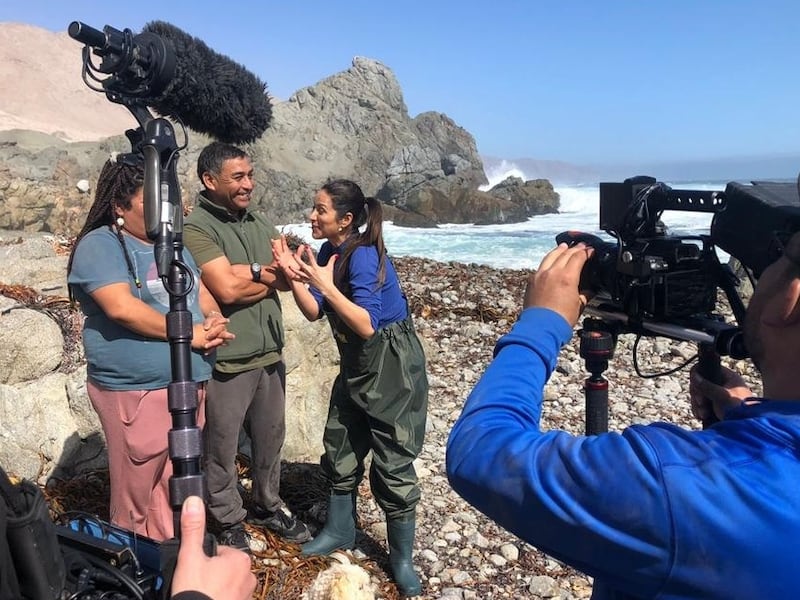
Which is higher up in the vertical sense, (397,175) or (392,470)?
(397,175)

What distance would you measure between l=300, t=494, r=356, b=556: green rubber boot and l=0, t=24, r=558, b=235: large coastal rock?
19.9 metres

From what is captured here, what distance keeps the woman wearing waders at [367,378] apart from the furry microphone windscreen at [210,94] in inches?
29.0

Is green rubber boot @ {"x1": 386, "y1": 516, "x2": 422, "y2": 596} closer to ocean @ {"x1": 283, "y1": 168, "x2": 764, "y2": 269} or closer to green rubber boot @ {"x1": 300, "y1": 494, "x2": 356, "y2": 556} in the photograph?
green rubber boot @ {"x1": 300, "y1": 494, "x2": 356, "y2": 556}

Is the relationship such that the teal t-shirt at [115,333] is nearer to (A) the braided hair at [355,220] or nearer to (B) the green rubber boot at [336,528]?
(A) the braided hair at [355,220]

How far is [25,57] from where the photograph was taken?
123 metres

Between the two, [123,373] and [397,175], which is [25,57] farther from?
[123,373]

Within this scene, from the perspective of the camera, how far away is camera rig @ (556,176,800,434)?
141 cm

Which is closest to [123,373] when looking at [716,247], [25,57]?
[716,247]

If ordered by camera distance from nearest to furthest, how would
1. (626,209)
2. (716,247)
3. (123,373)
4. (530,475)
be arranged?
1. (530,475)
2. (716,247)
3. (626,209)
4. (123,373)

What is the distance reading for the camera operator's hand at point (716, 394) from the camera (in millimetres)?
1708

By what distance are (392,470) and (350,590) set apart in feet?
1.99

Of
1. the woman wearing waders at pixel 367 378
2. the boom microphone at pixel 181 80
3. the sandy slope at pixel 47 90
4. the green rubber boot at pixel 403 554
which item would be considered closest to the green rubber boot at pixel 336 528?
the woman wearing waders at pixel 367 378

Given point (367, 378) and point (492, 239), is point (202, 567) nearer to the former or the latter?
point (367, 378)

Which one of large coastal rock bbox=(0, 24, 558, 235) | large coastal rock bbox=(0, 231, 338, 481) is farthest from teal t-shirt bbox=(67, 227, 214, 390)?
large coastal rock bbox=(0, 24, 558, 235)
